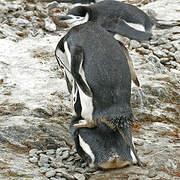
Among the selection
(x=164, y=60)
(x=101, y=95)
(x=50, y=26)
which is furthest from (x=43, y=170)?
(x=50, y=26)

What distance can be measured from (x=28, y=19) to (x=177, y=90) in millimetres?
3031

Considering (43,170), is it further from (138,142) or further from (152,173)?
(138,142)

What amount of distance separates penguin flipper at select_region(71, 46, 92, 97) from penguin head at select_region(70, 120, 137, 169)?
1.03ft

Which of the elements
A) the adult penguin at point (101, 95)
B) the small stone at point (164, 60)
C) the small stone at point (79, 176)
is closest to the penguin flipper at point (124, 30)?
the adult penguin at point (101, 95)

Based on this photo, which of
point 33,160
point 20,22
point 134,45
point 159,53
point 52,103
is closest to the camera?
point 33,160

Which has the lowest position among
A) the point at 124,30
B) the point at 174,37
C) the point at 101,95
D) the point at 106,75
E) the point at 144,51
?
the point at 144,51

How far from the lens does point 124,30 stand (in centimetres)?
265

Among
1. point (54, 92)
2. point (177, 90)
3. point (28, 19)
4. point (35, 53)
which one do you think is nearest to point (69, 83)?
point (54, 92)

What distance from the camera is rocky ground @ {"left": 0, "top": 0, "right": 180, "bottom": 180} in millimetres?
2662

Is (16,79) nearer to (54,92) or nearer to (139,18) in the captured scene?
(54,92)

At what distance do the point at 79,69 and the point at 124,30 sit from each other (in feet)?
1.54

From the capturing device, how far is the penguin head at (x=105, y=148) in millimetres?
2607

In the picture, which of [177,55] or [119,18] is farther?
[177,55]

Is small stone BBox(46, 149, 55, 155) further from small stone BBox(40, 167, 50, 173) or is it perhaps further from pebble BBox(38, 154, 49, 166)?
small stone BBox(40, 167, 50, 173)
